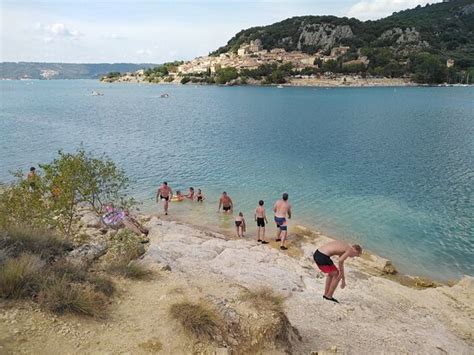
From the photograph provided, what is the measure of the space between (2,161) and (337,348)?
34.1 metres

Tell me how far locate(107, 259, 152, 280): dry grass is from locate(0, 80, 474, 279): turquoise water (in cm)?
1012

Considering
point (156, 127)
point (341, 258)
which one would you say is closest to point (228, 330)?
point (341, 258)

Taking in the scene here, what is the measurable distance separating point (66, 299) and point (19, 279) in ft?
3.24

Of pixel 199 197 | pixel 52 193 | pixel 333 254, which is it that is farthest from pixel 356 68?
pixel 333 254

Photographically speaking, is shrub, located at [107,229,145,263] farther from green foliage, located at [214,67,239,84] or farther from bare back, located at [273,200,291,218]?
green foliage, located at [214,67,239,84]

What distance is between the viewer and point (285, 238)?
17.0 metres

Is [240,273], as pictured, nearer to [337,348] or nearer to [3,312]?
[337,348]

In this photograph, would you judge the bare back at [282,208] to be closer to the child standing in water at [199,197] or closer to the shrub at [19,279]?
the child standing in water at [199,197]

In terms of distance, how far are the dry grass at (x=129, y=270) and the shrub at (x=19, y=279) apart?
2028mm

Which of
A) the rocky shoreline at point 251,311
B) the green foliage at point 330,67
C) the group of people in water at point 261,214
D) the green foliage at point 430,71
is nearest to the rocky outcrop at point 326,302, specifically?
the rocky shoreline at point 251,311

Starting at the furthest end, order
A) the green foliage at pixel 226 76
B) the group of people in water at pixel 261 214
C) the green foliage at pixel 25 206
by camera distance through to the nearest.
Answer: the green foliage at pixel 226 76 → the group of people in water at pixel 261 214 → the green foliage at pixel 25 206

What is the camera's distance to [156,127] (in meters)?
56.8

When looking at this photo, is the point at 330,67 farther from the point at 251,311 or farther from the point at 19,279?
the point at 19,279

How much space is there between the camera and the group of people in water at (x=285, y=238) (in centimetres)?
959
